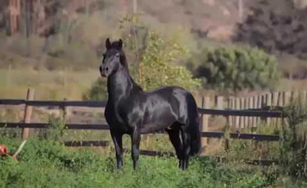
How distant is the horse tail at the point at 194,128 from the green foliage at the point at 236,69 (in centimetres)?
2135

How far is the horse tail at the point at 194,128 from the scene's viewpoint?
1285 centimetres

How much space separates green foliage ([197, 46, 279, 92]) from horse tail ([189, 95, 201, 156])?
21350mm

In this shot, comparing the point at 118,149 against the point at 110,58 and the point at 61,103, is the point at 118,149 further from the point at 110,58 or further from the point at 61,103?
the point at 61,103

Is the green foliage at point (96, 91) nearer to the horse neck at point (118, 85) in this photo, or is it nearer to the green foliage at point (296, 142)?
the horse neck at point (118, 85)

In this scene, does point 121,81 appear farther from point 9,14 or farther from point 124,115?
point 9,14

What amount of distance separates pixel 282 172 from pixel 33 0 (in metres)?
27.9

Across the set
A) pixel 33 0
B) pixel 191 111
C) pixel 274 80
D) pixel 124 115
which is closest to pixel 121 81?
pixel 124 115

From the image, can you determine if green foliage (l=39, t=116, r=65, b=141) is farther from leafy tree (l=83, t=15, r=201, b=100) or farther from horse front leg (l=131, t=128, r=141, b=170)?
horse front leg (l=131, t=128, r=141, b=170)

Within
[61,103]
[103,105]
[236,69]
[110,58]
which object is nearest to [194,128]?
[110,58]

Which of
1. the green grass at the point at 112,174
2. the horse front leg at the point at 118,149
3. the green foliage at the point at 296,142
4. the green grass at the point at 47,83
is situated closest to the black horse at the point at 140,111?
the horse front leg at the point at 118,149

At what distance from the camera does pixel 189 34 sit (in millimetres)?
36250

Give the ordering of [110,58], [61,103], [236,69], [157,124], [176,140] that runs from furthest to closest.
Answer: [236,69] < [61,103] < [176,140] < [157,124] < [110,58]

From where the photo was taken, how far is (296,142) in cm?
1182

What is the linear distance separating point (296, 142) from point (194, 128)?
1.86 m
